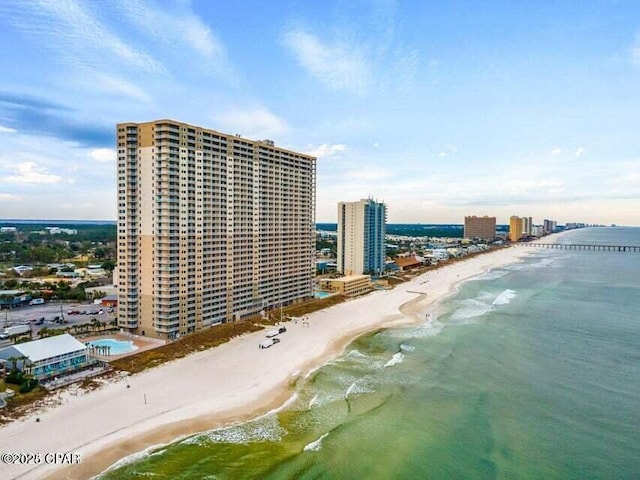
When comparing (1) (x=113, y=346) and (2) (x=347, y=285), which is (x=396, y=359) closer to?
(1) (x=113, y=346)

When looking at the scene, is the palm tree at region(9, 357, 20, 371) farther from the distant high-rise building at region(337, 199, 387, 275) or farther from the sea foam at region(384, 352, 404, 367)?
the distant high-rise building at region(337, 199, 387, 275)

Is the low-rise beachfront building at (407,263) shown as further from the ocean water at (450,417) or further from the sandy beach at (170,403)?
the sandy beach at (170,403)

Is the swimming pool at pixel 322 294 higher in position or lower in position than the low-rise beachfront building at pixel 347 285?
lower

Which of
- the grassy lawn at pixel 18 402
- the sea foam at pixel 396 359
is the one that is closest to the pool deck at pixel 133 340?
the grassy lawn at pixel 18 402

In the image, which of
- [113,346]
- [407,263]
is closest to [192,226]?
[113,346]

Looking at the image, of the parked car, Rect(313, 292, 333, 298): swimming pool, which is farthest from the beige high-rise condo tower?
Rect(313, 292, 333, 298): swimming pool

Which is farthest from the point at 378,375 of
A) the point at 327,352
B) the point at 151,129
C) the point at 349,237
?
the point at 349,237
